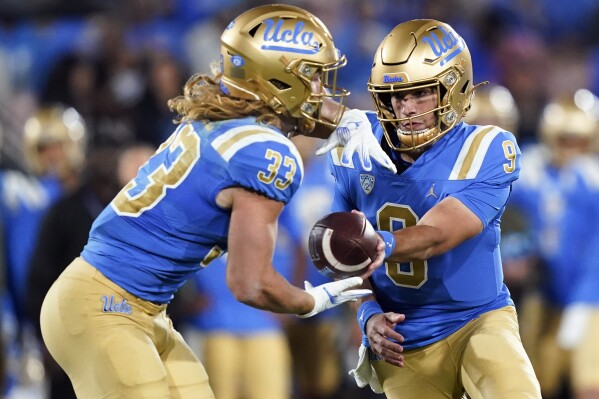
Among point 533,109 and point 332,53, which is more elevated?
point 332,53

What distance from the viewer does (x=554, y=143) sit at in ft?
24.3

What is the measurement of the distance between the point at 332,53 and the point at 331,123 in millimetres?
322

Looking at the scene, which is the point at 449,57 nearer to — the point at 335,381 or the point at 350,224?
the point at 350,224

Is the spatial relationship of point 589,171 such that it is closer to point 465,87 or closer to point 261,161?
point 465,87

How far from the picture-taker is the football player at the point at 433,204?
12.9 feet

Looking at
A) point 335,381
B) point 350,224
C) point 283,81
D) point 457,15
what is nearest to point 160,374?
point 350,224

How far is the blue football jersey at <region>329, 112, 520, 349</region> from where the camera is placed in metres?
3.96

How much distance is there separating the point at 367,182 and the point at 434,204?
267 mm

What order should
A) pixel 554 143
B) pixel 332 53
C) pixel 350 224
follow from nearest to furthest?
pixel 350 224
pixel 332 53
pixel 554 143

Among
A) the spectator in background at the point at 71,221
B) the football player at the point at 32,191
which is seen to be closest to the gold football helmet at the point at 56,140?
the football player at the point at 32,191

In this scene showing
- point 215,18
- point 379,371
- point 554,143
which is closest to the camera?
point 379,371

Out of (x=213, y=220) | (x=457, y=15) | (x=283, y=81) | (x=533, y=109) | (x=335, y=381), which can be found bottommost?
(x=335, y=381)

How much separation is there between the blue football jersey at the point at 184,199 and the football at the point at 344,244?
0.16 metres

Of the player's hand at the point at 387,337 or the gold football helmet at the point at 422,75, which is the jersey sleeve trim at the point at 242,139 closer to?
the gold football helmet at the point at 422,75
